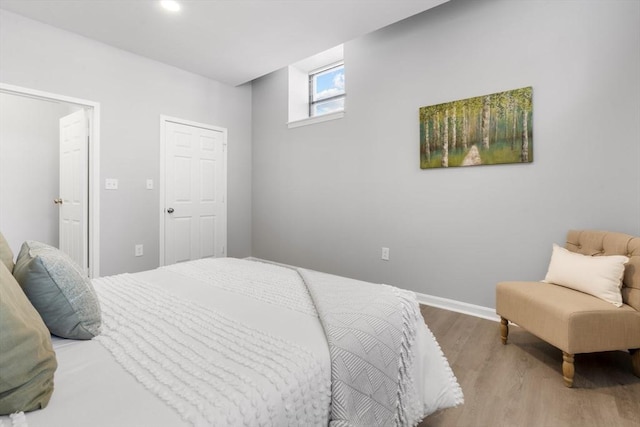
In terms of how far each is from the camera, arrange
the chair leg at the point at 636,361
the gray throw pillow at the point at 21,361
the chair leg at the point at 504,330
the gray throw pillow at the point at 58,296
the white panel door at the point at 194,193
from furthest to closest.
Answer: the white panel door at the point at 194,193 < the chair leg at the point at 504,330 < the chair leg at the point at 636,361 < the gray throw pillow at the point at 58,296 < the gray throw pillow at the point at 21,361

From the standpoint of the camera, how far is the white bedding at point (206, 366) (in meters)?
0.69

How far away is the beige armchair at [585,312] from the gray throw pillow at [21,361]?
2.20 metres

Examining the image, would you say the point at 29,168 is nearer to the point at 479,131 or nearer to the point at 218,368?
the point at 218,368

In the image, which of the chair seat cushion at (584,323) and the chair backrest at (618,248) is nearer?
the chair seat cushion at (584,323)

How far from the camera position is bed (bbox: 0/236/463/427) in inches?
27.9

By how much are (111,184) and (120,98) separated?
94cm

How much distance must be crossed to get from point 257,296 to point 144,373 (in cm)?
66

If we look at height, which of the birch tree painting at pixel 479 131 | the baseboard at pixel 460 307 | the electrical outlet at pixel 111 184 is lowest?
the baseboard at pixel 460 307

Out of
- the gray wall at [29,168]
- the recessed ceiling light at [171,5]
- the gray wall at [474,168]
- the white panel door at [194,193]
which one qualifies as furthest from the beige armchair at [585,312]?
the gray wall at [29,168]

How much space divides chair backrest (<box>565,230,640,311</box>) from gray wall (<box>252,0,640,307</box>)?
0.17 meters

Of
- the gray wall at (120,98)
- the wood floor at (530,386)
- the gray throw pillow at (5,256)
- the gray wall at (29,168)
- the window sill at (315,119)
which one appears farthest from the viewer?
the window sill at (315,119)

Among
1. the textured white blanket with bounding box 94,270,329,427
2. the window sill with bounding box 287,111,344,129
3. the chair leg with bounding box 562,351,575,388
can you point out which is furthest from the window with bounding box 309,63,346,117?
the textured white blanket with bounding box 94,270,329,427

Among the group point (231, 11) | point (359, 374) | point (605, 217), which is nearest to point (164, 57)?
point (231, 11)

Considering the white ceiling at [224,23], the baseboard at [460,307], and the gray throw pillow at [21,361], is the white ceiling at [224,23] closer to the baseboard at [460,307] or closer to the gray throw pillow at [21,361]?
the baseboard at [460,307]
